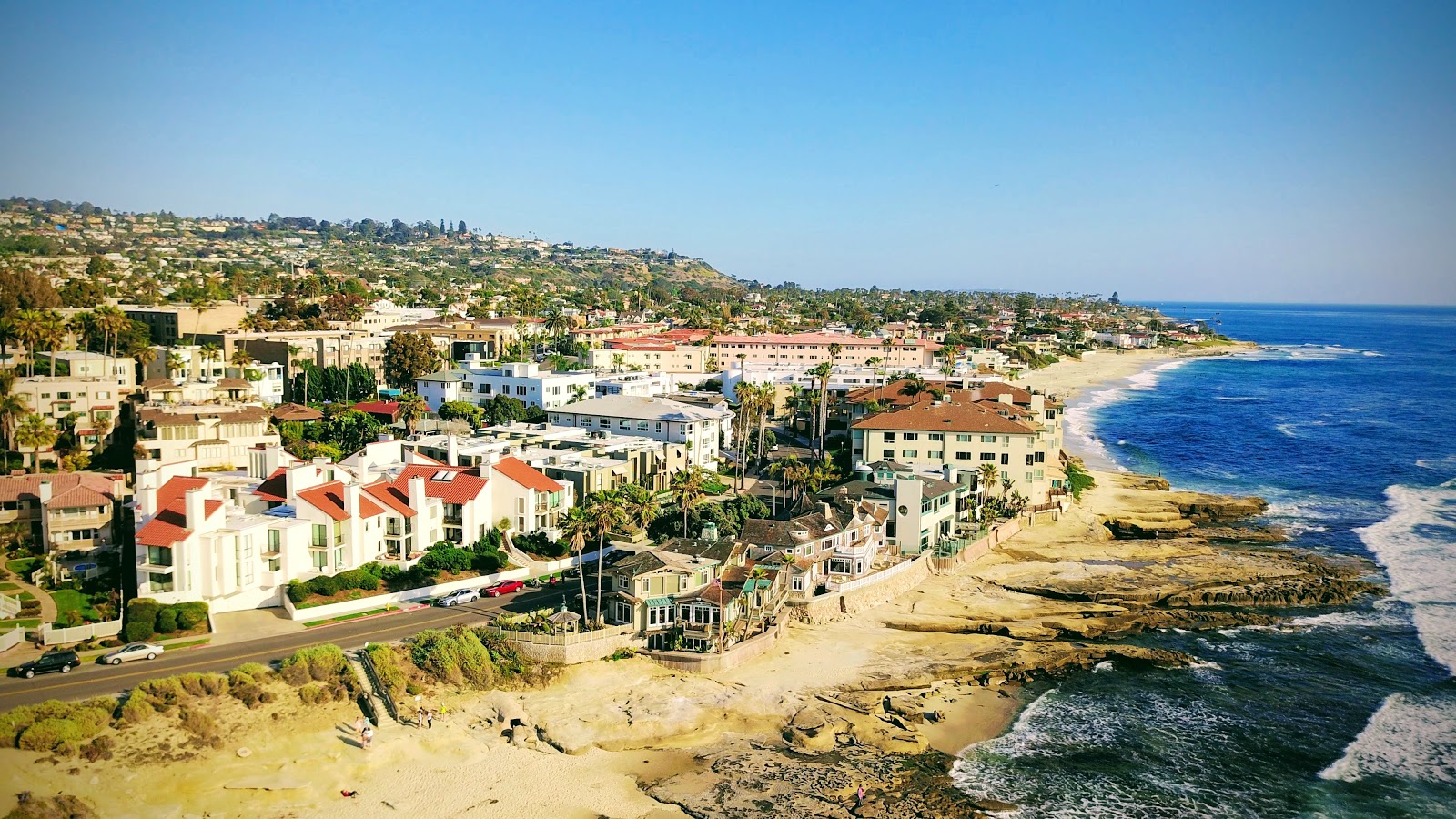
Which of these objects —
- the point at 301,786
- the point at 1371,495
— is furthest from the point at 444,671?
the point at 1371,495

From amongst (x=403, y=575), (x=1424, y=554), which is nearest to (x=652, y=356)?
(x=403, y=575)

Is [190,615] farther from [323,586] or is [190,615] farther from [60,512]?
[60,512]

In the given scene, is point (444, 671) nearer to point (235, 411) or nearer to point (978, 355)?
point (235, 411)

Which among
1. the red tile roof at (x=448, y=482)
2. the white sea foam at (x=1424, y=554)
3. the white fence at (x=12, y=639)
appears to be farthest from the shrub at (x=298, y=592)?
the white sea foam at (x=1424, y=554)

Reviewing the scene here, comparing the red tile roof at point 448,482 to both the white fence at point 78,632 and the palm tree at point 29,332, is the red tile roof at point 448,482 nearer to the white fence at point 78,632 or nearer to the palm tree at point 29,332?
the white fence at point 78,632

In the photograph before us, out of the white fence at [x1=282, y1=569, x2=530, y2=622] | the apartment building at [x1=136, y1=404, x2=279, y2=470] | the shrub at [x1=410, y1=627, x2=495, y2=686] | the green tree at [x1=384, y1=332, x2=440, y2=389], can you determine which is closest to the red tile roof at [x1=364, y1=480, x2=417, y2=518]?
the white fence at [x1=282, y1=569, x2=530, y2=622]

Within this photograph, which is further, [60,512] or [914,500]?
[914,500]
